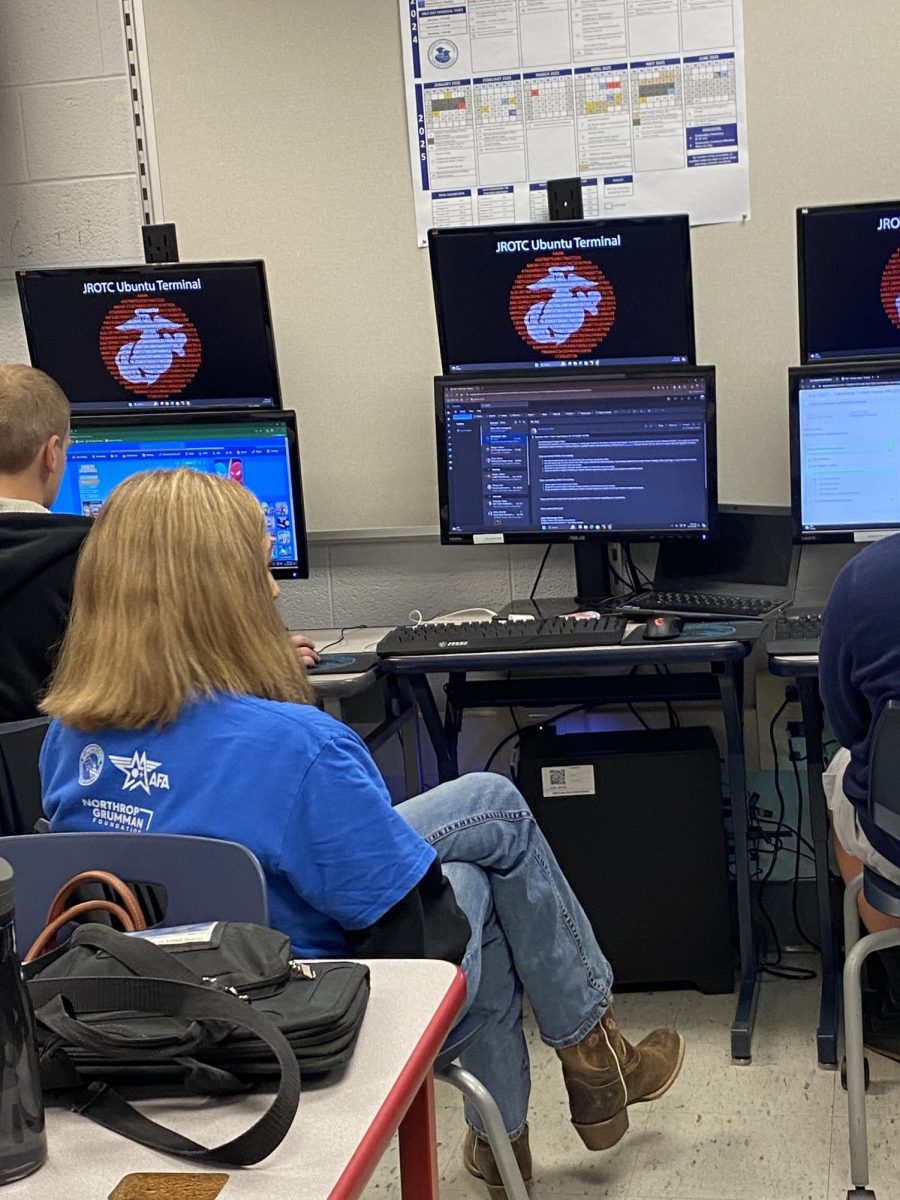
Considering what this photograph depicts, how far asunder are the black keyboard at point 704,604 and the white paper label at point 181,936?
1.70 meters

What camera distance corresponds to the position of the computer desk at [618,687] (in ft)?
8.45

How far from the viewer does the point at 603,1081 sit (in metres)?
2.09

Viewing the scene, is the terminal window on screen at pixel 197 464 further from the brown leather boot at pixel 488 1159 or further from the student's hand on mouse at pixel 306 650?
the brown leather boot at pixel 488 1159

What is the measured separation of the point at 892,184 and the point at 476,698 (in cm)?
135

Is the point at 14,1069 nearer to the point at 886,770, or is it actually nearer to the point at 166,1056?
the point at 166,1056

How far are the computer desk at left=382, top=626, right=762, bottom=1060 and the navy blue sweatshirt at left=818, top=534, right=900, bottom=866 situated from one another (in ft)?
1.89

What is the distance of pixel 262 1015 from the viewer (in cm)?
105

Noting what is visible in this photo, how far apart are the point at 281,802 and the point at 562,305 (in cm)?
166

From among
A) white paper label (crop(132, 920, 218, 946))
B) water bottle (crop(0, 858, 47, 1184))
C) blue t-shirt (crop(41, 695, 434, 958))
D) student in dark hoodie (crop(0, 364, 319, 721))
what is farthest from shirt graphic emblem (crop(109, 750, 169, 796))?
student in dark hoodie (crop(0, 364, 319, 721))

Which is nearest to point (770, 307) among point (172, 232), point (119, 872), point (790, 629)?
point (790, 629)

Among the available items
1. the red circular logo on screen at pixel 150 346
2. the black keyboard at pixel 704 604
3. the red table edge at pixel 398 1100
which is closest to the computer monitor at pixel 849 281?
the black keyboard at pixel 704 604

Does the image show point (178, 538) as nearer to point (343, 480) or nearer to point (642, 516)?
point (642, 516)

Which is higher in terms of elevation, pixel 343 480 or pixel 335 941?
pixel 343 480

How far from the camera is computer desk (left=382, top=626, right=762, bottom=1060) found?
2574mm
